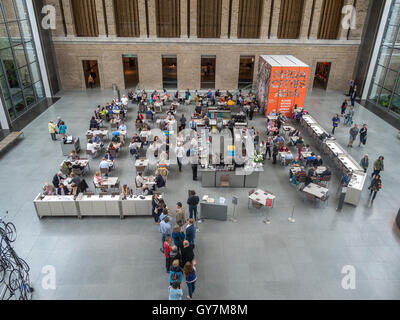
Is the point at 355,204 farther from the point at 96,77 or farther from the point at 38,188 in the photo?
the point at 96,77

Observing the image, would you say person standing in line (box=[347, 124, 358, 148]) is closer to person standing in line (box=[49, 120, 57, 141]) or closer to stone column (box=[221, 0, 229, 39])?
stone column (box=[221, 0, 229, 39])

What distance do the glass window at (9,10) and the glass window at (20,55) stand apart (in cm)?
168

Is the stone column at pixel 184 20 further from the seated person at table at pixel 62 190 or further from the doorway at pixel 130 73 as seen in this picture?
the seated person at table at pixel 62 190

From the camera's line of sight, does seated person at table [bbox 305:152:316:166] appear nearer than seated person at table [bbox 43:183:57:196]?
No

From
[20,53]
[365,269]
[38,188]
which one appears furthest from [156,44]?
[365,269]

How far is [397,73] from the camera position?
21750 millimetres

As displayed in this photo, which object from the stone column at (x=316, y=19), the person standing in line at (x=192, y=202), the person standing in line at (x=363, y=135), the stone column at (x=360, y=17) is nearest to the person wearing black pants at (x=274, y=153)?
the person standing in line at (x=363, y=135)

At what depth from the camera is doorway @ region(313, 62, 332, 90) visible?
2685cm

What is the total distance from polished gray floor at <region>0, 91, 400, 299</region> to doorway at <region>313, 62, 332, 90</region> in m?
14.8

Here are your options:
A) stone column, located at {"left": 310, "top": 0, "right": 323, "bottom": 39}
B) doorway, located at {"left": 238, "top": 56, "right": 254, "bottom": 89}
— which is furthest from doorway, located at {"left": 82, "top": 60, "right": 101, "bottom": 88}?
stone column, located at {"left": 310, "top": 0, "right": 323, "bottom": 39}

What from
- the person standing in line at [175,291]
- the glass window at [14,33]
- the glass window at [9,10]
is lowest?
the person standing in line at [175,291]

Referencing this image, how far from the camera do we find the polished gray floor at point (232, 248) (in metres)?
8.81

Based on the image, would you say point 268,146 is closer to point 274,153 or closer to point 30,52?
point 274,153

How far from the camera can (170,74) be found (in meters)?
30.3
